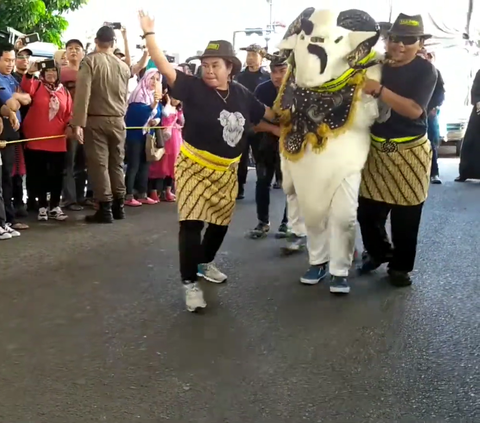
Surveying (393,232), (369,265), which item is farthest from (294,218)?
(393,232)

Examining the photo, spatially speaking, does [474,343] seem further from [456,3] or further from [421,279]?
[456,3]

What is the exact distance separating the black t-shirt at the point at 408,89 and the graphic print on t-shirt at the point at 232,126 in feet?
2.56

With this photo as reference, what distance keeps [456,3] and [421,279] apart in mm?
8938

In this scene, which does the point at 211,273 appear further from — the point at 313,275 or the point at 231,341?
the point at 231,341

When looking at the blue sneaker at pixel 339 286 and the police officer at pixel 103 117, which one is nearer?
the blue sneaker at pixel 339 286

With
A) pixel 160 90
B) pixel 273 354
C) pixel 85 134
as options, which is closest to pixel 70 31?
pixel 160 90

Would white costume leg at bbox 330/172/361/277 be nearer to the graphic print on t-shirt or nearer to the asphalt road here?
the asphalt road

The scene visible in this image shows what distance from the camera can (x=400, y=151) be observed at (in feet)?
11.6

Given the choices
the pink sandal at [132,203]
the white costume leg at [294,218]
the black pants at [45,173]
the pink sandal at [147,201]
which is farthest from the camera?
the pink sandal at [147,201]

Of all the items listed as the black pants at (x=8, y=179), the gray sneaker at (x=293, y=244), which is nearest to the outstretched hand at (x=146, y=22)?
the gray sneaker at (x=293, y=244)

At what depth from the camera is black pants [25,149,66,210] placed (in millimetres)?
5410

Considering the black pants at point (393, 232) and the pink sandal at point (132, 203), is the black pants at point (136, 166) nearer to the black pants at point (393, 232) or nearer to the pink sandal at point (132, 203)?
the pink sandal at point (132, 203)

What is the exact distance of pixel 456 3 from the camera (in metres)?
11.3

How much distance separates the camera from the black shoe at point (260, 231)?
4891 millimetres
